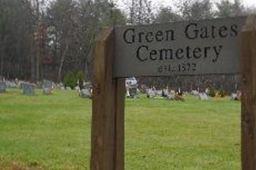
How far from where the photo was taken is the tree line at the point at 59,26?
2341 inches

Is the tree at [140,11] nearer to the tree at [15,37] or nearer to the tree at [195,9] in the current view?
the tree at [195,9]

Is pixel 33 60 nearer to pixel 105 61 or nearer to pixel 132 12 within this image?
pixel 132 12

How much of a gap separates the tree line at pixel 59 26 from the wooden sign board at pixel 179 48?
53107 mm

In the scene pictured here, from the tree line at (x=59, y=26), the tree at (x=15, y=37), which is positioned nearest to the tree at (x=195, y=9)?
the tree line at (x=59, y=26)

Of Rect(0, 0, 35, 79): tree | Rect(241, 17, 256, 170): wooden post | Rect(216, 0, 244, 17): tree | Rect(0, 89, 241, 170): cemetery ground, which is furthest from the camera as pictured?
Rect(216, 0, 244, 17): tree

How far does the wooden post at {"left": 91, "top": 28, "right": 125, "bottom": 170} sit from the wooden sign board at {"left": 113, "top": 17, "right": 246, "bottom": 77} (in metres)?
0.08

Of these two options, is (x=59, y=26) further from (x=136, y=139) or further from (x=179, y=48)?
(x=179, y=48)

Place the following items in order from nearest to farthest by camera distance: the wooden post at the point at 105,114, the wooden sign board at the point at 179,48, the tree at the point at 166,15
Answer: the wooden sign board at the point at 179,48 < the wooden post at the point at 105,114 < the tree at the point at 166,15

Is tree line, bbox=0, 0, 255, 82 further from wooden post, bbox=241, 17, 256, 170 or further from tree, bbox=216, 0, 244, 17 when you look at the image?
wooden post, bbox=241, 17, 256, 170

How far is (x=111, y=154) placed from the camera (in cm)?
491

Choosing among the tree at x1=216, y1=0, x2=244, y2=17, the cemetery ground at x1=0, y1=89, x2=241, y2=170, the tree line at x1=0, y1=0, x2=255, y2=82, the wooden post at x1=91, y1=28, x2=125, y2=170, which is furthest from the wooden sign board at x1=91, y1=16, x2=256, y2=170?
the tree at x1=216, y1=0, x2=244, y2=17

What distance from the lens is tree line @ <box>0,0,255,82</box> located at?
5947cm

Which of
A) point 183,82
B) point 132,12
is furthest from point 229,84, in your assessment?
point 132,12

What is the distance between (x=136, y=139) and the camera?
39.9 feet
